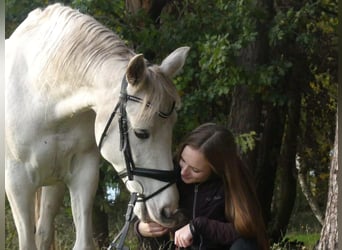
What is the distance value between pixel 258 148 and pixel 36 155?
352 centimetres

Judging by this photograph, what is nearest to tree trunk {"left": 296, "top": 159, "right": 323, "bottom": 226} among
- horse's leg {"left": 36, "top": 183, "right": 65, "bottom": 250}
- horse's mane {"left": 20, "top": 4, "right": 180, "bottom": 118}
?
horse's leg {"left": 36, "top": 183, "right": 65, "bottom": 250}

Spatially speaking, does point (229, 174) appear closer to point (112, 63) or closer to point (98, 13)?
point (112, 63)

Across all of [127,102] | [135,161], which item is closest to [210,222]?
[135,161]

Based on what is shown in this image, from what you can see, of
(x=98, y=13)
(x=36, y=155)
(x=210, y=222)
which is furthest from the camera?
(x=98, y=13)

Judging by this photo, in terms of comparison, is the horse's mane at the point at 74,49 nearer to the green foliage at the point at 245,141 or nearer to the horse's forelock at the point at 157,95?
the horse's forelock at the point at 157,95

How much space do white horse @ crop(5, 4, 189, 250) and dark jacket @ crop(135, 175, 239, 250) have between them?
0.07 meters

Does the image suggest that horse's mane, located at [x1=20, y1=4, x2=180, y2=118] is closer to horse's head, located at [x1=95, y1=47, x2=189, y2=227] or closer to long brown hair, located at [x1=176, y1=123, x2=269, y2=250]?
horse's head, located at [x1=95, y1=47, x2=189, y2=227]

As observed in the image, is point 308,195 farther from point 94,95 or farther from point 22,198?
point 94,95

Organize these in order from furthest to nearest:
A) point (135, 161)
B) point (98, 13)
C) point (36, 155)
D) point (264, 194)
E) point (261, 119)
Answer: point (264, 194)
point (261, 119)
point (98, 13)
point (36, 155)
point (135, 161)

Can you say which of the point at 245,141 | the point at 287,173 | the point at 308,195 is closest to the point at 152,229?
the point at 245,141

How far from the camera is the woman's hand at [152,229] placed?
2518 millimetres

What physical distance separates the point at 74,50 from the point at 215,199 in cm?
90

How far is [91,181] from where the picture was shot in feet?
10.1

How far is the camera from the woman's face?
96.3 inches
